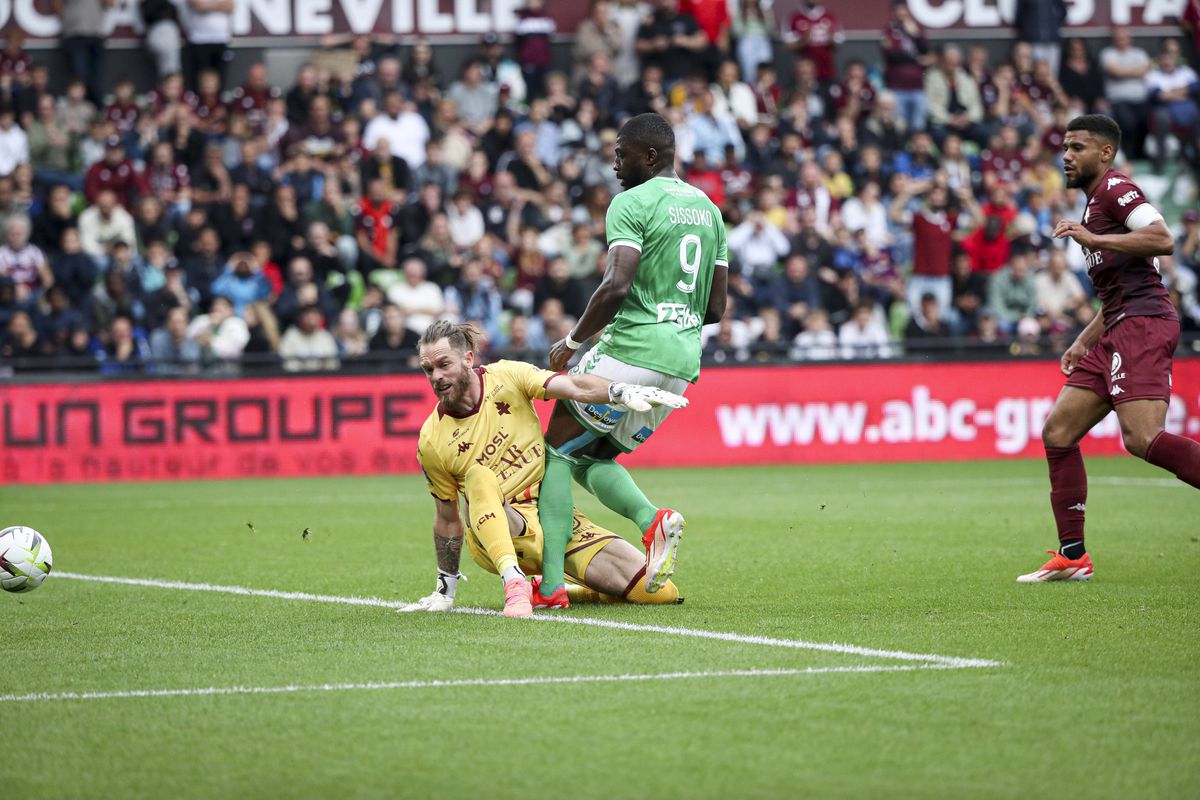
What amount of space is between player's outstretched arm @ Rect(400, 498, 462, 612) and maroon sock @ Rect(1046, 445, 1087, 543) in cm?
334

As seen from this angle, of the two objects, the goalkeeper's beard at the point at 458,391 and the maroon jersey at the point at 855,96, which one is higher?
the maroon jersey at the point at 855,96

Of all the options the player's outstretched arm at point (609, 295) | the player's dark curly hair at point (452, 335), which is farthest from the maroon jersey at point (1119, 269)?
the player's dark curly hair at point (452, 335)

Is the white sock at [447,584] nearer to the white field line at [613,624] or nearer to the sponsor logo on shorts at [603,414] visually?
the white field line at [613,624]

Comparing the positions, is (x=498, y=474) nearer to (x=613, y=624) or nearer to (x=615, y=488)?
(x=615, y=488)

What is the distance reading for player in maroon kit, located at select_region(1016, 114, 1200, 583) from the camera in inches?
328

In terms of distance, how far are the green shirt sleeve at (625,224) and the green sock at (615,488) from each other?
113cm

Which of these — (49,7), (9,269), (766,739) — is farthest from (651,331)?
(49,7)

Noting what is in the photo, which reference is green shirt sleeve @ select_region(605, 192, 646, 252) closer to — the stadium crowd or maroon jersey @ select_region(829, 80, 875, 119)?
the stadium crowd

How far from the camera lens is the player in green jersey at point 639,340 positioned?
305 inches

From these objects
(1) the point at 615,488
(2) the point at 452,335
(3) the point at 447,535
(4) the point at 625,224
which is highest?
(4) the point at 625,224

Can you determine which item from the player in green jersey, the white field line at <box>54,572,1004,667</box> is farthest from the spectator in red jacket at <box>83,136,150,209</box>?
the player in green jersey

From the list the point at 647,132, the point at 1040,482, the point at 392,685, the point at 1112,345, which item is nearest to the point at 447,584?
the point at 392,685

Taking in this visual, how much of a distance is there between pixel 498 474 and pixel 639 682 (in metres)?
2.21

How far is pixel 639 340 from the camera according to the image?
7867 mm
